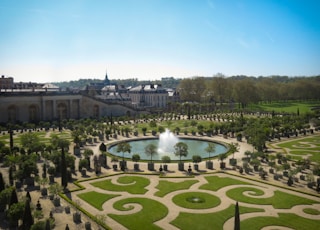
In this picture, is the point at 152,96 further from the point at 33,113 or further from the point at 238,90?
the point at 33,113

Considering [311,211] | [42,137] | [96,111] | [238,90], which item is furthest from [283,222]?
[238,90]

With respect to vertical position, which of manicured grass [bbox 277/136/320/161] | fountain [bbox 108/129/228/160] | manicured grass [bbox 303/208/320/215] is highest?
manicured grass [bbox 277/136/320/161]

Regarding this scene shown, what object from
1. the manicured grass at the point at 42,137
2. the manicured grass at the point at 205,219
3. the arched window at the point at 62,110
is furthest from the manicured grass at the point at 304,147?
the arched window at the point at 62,110

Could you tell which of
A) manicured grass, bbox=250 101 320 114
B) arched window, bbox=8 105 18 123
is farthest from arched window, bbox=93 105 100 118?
manicured grass, bbox=250 101 320 114

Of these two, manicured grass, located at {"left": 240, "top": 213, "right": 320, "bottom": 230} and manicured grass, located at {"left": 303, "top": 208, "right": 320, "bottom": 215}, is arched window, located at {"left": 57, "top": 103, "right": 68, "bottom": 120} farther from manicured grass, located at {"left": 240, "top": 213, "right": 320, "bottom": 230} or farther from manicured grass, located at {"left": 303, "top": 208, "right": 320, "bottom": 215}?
manicured grass, located at {"left": 303, "top": 208, "right": 320, "bottom": 215}

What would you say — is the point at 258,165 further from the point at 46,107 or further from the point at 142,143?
the point at 46,107

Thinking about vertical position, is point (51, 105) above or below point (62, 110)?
above

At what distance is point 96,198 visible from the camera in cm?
3005

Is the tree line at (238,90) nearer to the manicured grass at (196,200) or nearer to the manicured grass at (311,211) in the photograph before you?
the manicured grass at (196,200)

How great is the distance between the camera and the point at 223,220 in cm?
2480

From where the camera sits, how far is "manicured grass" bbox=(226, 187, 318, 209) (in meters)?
28.2

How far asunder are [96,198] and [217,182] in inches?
542


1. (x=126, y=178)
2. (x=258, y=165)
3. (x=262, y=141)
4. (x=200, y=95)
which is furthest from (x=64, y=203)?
(x=200, y=95)

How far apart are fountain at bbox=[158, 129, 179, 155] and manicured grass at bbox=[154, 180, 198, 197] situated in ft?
53.8
